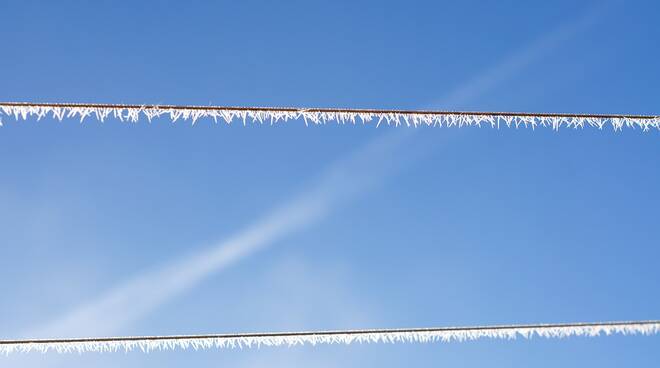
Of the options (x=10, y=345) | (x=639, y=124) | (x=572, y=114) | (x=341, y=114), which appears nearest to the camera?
(x=10, y=345)

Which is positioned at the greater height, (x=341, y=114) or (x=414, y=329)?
(x=341, y=114)

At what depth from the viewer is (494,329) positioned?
179 inches

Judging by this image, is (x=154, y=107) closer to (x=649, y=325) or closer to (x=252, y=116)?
(x=252, y=116)

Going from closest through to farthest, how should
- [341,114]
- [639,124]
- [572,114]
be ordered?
[341,114]
[572,114]
[639,124]

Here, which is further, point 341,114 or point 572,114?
point 572,114

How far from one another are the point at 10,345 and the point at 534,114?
424 centimetres

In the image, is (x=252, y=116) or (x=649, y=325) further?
(x=649, y=325)

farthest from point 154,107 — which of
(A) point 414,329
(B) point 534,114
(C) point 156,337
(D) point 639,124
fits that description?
(D) point 639,124

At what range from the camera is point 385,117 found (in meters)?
4.56

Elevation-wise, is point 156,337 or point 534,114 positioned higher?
point 534,114

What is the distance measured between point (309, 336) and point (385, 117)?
171 cm

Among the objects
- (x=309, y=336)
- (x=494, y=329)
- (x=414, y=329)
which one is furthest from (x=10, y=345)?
(x=494, y=329)

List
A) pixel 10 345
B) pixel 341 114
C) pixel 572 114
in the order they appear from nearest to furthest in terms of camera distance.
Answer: pixel 10 345 < pixel 341 114 < pixel 572 114

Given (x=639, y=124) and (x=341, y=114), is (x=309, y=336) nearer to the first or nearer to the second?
(x=341, y=114)
